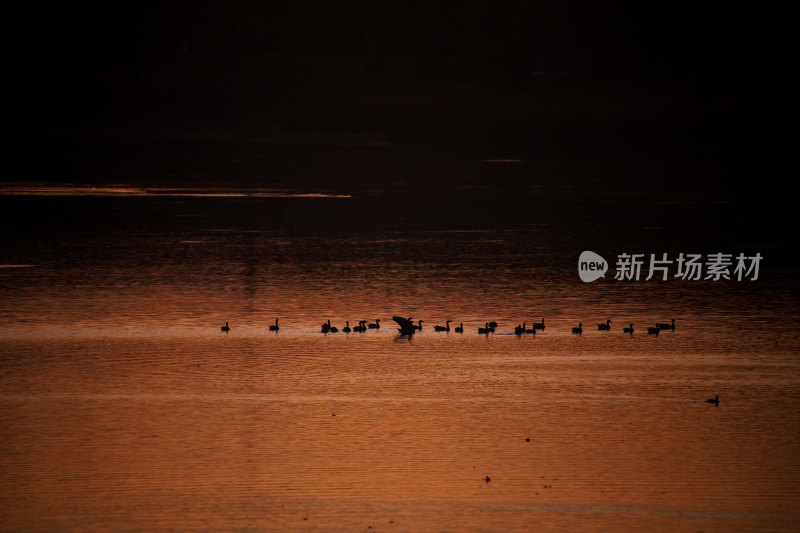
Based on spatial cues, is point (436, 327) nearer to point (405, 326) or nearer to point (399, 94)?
point (405, 326)

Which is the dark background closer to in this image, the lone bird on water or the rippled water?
the rippled water

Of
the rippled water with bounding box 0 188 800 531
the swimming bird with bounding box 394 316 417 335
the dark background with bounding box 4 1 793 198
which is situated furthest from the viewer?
the dark background with bounding box 4 1 793 198

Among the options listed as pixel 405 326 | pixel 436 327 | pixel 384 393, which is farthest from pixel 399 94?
pixel 384 393

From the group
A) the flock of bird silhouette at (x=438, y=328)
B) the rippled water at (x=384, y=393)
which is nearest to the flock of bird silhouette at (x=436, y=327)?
the flock of bird silhouette at (x=438, y=328)


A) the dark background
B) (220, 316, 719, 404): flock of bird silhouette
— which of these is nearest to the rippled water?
(220, 316, 719, 404): flock of bird silhouette

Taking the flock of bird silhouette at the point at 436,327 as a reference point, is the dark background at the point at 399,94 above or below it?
above

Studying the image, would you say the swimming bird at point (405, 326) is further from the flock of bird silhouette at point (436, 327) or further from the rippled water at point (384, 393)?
the rippled water at point (384, 393)

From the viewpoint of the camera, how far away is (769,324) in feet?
69.6

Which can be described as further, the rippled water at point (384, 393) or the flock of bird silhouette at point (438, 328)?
the flock of bird silhouette at point (438, 328)

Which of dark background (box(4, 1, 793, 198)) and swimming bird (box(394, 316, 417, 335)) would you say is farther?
dark background (box(4, 1, 793, 198))

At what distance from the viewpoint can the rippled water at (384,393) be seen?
12578mm

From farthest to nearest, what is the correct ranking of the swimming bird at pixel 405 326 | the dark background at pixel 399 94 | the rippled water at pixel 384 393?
the dark background at pixel 399 94 → the swimming bird at pixel 405 326 → the rippled water at pixel 384 393

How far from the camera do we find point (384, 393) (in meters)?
16.5

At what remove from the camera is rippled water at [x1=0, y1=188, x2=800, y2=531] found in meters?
12.6
